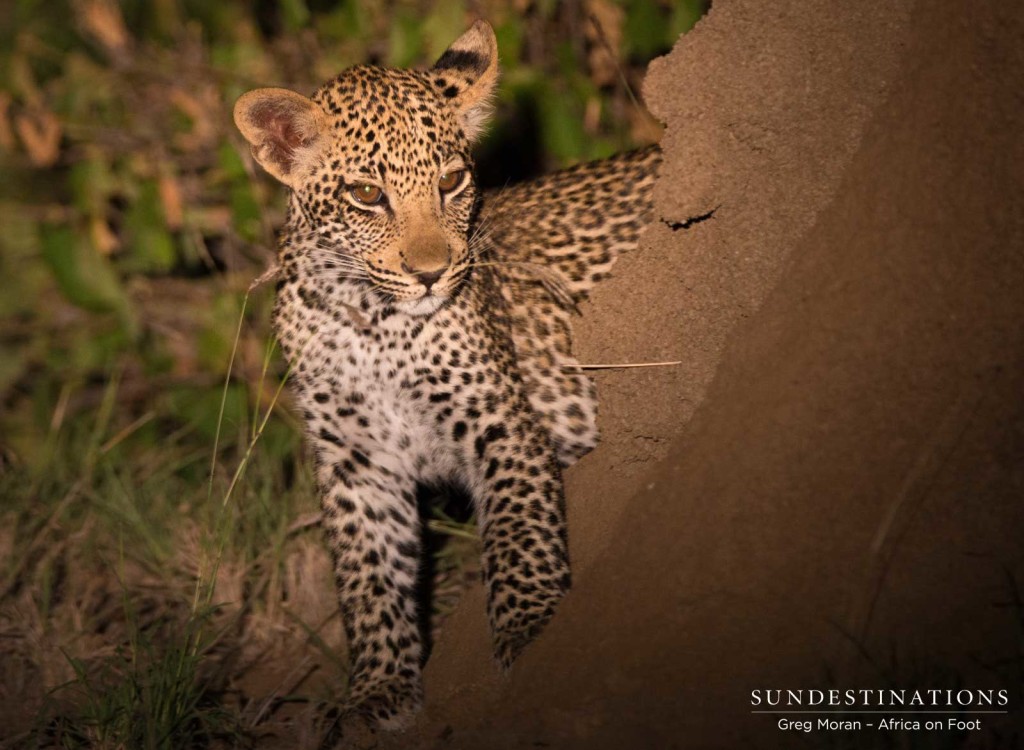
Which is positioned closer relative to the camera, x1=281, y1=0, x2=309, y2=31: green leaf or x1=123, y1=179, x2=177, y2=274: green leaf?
x1=281, y1=0, x2=309, y2=31: green leaf

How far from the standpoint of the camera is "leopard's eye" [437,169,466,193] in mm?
4574

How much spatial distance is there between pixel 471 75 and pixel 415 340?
109 cm

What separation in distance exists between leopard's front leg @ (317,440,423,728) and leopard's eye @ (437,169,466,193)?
3.46 ft

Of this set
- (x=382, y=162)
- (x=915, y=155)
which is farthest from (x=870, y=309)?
(x=382, y=162)

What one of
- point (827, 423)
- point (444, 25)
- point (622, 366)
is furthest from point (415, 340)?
point (444, 25)

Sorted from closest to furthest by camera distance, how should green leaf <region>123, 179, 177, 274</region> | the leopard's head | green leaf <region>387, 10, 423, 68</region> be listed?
the leopard's head, green leaf <region>387, 10, 423, 68</region>, green leaf <region>123, 179, 177, 274</region>

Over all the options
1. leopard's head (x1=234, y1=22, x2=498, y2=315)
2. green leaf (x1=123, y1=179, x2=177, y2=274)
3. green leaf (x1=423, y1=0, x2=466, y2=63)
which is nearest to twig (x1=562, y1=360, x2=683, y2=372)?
leopard's head (x1=234, y1=22, x2=498, y2=315)

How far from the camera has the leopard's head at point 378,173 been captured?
14.4 ft

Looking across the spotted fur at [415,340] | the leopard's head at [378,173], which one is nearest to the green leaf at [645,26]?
the spotted fur at [415,340]

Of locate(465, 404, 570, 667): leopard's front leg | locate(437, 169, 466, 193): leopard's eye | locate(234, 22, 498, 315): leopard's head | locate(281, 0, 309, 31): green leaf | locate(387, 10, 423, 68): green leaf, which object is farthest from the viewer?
locate(281, 0, 309, 31): green leaf

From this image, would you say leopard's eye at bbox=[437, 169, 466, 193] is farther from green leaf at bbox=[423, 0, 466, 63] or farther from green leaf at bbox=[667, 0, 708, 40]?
green leaf at bbox=[667, 0, 708, 40]

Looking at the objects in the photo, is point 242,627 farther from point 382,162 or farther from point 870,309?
point 870,309

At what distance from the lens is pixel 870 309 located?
351 cm

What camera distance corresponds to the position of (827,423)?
3.47 metres
